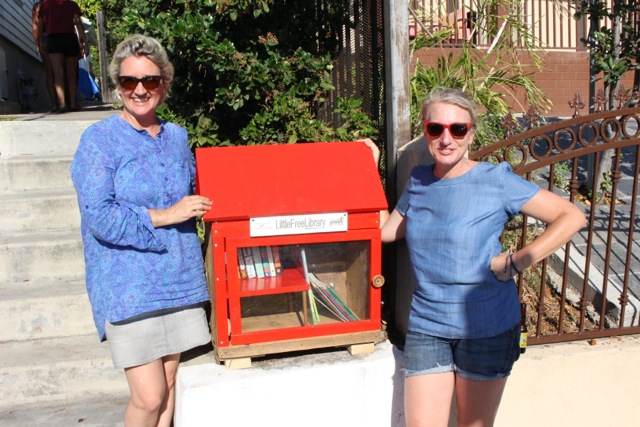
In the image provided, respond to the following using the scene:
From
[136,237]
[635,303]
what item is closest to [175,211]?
[136,237]

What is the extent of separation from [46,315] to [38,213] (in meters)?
0.95

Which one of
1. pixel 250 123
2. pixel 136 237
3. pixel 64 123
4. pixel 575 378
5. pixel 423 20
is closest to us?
pixel 136 237

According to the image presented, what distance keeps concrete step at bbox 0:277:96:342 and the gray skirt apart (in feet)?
4.70

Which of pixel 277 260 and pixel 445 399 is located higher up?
pixel 277 260

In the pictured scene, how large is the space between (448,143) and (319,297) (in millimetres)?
917

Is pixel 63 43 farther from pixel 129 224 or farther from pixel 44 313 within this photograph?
pixel 129 224

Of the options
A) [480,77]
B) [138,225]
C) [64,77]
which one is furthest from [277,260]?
[64,77]

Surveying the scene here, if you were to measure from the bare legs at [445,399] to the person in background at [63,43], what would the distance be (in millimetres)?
6778

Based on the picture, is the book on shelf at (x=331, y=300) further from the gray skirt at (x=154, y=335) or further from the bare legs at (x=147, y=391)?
the bare legs at (x=147, y=391)

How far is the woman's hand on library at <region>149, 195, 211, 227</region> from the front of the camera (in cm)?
240

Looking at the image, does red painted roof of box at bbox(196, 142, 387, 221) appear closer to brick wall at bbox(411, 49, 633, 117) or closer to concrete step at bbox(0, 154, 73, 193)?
concrete step at bbox(0, 154, 73, 193)

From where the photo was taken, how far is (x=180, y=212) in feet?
7.96

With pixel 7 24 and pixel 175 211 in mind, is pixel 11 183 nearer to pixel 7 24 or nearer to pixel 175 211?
pixel 175 211

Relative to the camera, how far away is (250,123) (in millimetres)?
3732
